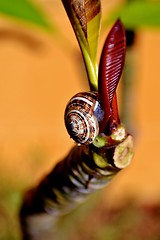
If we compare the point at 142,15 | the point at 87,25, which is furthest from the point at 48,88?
the point at 87,25

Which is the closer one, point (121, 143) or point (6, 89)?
point (121, 143)

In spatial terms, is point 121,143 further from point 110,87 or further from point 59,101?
point 59,101

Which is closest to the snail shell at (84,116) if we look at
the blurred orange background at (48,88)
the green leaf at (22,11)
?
the green leaf at (22,11)

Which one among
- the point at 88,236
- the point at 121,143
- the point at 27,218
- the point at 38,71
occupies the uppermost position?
the point at 121,143

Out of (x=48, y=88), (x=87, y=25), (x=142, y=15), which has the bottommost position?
(x=48, y=88)

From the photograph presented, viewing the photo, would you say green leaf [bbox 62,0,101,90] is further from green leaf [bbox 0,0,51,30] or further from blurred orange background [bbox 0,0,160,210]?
blurred orange background [bbox 0,0,160,210]

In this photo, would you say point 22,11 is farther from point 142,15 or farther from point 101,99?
point 101,99

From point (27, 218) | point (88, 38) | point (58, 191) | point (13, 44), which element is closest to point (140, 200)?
point (13, 44)
